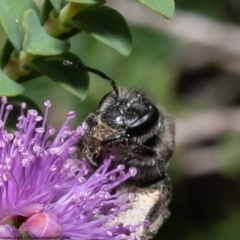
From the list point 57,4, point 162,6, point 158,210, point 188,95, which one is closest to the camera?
point 162,6

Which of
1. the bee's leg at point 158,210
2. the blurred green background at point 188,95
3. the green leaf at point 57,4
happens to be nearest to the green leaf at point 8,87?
the green leaf at point 57,4

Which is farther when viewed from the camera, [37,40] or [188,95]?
[188,95]

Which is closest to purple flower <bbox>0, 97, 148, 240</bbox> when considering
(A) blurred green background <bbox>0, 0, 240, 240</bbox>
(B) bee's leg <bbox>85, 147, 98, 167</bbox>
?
(B) bee's leg <bbox>85, 147, 98, 167</bbox>

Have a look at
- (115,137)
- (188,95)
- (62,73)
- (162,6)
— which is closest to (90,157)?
(115,137)

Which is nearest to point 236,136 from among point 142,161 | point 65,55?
point 142,161

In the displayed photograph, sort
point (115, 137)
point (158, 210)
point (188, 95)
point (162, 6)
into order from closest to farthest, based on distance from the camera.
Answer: point (162, 6) < point (115, 137) < point (158, 210) < point (188, 95)

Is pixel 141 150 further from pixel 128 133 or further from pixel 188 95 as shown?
pixel 188 95

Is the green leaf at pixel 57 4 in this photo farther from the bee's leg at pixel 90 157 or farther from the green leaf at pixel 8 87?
the bee's leg at pixel 90 157

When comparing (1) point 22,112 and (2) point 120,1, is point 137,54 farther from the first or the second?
(1) point 22,112
